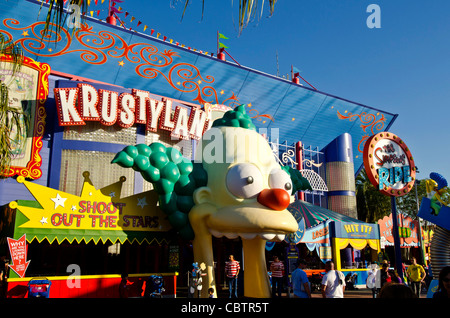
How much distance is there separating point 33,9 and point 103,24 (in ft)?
9.41

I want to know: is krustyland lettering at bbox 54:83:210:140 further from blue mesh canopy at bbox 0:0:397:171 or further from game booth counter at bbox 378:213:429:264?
game booth counter at bbox 378:213:429:264

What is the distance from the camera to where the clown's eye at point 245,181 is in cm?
1003

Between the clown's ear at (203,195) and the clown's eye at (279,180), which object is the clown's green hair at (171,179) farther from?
the clown's eye at (279,180)

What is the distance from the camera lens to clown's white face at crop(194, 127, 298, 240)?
9.83 metres

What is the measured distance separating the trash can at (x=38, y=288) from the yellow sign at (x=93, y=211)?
4.38 ft

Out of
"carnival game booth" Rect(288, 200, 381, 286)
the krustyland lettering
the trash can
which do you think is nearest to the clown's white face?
the trash can

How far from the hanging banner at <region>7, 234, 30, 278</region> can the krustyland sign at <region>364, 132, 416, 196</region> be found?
30.4 ft

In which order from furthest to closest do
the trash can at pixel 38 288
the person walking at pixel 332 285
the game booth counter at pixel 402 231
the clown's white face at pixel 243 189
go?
the game booth counter at pixel 402 231
the clown's white face at pixel 243 189
the trash can at pixel 38 288
the person walking at pixel 332 285

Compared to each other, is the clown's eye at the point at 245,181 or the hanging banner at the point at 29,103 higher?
the hanging banner at the point at 29,103

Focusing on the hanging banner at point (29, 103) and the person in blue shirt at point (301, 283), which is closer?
the person in blue shirt at point (301, 283)

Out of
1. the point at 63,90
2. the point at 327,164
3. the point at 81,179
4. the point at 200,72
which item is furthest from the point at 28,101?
the point at 327,164

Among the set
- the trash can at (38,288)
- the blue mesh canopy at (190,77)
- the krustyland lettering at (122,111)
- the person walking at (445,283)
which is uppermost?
the blue mesh canopy at (190,77)

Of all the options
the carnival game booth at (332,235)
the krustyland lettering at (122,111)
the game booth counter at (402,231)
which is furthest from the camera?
the game booth counter at (402,231)

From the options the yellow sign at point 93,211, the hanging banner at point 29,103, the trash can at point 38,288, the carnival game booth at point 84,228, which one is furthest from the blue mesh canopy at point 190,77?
the trash can at point 38,288
